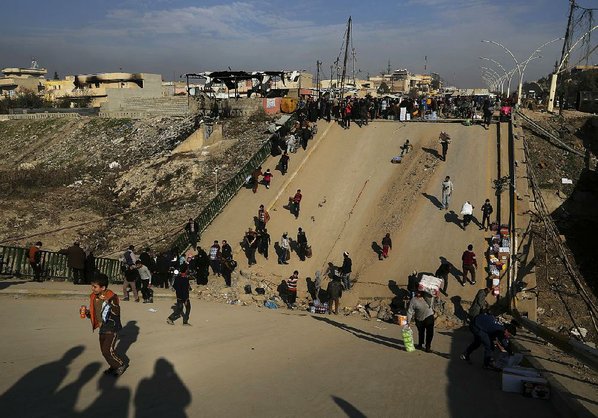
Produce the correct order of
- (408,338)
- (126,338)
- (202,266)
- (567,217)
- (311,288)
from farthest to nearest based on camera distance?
(567,217) < (311,288) < (202,266) < (408,338) < (126,338)

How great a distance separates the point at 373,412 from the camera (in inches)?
245

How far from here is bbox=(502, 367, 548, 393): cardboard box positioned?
275 inches

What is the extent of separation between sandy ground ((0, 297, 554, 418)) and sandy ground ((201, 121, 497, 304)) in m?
5.52

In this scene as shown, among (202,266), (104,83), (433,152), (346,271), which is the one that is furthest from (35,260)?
(104,83)

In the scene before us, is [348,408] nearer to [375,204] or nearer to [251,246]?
[251,246]

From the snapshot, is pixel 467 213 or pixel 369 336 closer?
pixel 369 336

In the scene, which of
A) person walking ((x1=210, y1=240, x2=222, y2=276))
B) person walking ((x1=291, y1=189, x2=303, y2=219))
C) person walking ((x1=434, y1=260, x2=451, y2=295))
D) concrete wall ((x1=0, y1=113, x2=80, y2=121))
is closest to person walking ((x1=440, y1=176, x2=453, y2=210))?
person walking ((x1=434, y1=260, x2=451, y2=295))

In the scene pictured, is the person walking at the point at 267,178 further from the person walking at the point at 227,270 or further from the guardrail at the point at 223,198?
the person walking at the point at 227,270

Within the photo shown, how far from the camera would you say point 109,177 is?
3006 centimetres

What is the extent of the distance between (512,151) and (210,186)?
1515 cm

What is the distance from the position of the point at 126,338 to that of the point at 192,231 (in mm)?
8845

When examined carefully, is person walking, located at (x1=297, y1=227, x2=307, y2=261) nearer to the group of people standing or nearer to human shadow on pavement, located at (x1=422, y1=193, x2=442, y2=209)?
human shadow on pavement, located at (x1=422, y1=193, x2=442, y2=209)

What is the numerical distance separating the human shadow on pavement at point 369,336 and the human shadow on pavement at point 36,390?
19.9ft

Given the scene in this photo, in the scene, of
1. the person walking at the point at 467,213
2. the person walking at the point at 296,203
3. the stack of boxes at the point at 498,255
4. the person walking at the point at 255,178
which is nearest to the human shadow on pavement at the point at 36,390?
the stack of boxes at the point at 498,255
